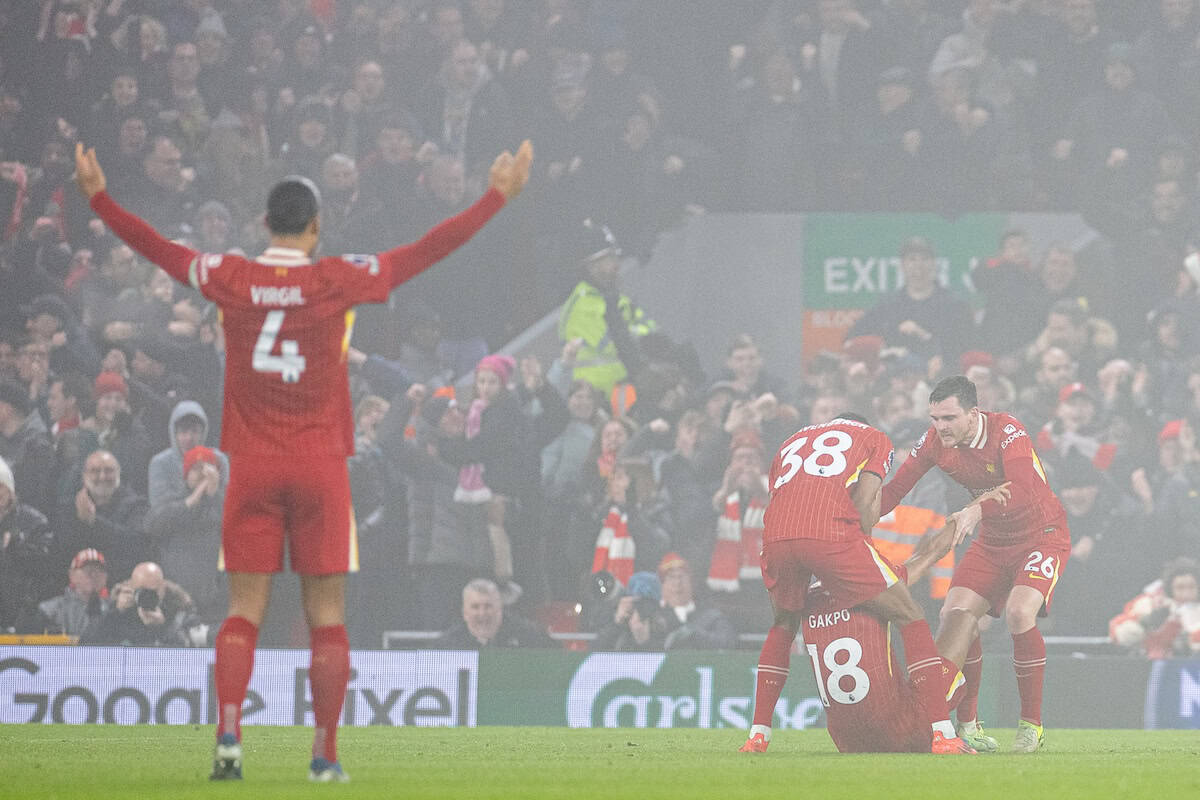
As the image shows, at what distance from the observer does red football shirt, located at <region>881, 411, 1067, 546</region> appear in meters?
8.65

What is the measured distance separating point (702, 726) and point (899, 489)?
4563 millimetres

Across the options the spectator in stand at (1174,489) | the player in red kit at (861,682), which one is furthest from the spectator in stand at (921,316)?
the player in red kit at (861,682)

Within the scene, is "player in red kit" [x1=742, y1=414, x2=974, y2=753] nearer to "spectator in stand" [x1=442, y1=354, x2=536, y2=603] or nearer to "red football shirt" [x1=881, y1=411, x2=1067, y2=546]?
"red football shirt" [x1=881, y1=411, x2=1067, y2=546]

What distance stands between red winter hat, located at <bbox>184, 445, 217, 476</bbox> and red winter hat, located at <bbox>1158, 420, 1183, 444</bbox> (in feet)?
27.6

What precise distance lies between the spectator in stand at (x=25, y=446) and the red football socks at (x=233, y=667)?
9422mm

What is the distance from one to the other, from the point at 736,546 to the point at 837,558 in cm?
658

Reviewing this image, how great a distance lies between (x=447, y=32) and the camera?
1650 centimetres

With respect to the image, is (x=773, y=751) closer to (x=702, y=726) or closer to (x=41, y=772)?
(x=41, y=772)

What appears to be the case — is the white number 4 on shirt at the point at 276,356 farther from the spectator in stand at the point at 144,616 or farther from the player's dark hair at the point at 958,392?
the spectator in stand at the point at 144,616

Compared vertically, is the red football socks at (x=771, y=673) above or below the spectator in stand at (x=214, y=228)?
below

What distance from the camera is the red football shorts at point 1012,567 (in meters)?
8.73

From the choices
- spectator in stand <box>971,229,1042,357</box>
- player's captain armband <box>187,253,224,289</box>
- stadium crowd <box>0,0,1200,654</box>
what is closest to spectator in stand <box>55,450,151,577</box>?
stadium crowd <box>0,0,1200,654</box>

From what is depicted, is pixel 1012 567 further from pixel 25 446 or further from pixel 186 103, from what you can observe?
pixel 186 103

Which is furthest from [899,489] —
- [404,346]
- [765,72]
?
[765,72]
